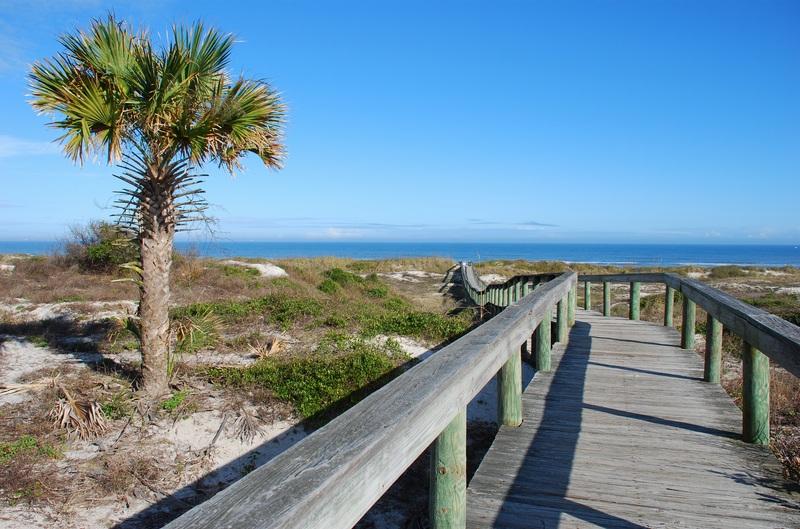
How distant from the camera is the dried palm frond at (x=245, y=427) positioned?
6469 millimetres

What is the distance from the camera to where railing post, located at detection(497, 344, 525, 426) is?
4.00m

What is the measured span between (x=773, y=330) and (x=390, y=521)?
11.3 feet

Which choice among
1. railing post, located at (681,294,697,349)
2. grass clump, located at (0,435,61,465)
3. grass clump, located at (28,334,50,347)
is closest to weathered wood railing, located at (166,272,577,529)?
railing post, located at (681,294,697,349)

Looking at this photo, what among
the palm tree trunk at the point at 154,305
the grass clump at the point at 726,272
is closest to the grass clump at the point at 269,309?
the palm tree trunk at the point at 154,305

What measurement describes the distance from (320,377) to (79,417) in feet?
9.49

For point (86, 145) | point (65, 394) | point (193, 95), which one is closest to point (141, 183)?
point (86, 145)

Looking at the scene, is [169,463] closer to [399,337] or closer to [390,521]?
[390,521]

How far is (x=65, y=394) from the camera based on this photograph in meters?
6.68

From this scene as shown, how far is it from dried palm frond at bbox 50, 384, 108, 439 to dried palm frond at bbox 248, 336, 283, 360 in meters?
3.02

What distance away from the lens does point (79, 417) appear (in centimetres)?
622

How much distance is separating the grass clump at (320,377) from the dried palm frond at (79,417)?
6.04 feet

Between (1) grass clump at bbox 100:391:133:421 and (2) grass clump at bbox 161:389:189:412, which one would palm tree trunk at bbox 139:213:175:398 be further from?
(1) grass clump at bbox 100:391:133:421

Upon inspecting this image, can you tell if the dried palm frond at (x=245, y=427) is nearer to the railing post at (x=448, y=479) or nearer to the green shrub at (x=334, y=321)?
the railing post at (x=448, y=479)

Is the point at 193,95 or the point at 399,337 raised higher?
the point at 193,95
